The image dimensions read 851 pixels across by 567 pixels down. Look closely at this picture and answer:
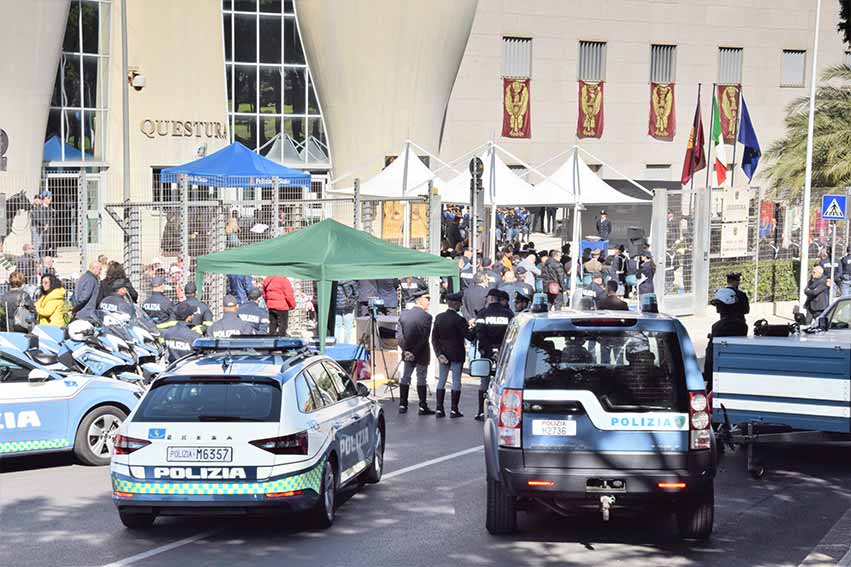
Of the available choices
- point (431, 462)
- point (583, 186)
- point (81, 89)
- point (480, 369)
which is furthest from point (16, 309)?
point (81, 89)

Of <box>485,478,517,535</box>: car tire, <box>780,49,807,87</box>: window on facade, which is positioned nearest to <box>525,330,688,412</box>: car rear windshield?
<box>485,478,517,535</box>: car tire

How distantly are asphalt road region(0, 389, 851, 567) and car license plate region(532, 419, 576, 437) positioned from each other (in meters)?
0.96

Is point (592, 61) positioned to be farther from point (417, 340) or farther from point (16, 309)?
point (417, 340)

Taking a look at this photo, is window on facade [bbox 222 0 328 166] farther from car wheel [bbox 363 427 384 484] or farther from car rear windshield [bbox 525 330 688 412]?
car rear windshield [bbox 525 330 688 412]

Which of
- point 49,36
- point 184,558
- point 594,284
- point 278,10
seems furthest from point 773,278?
point 184,558

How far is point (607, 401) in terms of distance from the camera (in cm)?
906

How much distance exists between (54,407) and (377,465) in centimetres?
334

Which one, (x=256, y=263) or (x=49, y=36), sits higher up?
(x=49, y=36)

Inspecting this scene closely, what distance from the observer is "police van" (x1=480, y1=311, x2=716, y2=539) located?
29.5ft

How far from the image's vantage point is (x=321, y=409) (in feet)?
33.9

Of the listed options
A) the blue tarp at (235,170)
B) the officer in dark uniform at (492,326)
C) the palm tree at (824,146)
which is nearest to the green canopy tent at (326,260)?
the officer in dark uniform at (492,326)

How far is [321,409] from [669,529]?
9.96 feet

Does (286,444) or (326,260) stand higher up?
(326,260)

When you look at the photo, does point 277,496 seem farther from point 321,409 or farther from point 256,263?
point 256,263
